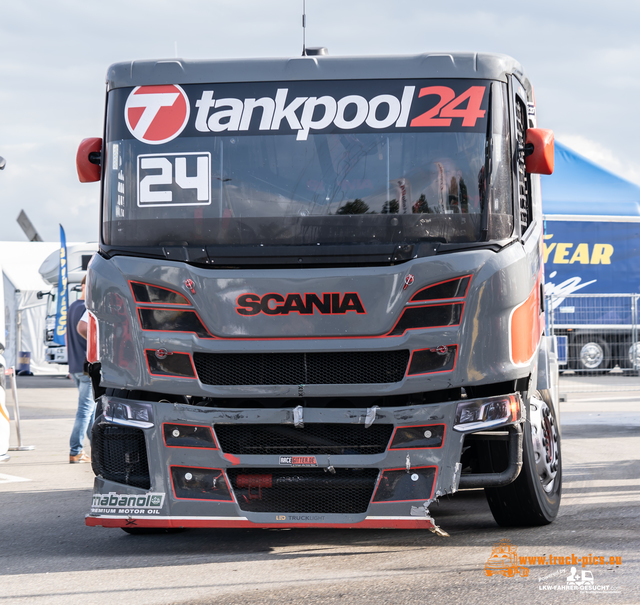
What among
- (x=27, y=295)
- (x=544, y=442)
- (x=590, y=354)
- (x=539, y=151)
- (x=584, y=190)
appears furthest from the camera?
(x=27, y=295)

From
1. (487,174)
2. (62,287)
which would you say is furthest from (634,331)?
(487,174)

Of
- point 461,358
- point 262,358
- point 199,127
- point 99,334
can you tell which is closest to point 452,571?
point 461,358

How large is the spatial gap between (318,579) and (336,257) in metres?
1.74

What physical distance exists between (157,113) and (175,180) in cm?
44

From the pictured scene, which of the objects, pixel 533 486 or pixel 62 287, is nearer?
pixel 533 486

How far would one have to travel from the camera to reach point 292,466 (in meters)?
5.09

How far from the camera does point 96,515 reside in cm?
530

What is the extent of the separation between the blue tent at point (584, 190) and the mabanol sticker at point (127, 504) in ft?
59.2

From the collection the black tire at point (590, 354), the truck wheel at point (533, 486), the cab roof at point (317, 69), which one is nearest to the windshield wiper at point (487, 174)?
the cab roof at point (317, 69)

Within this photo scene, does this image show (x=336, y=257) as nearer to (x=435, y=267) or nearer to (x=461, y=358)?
(x=435, y=267)

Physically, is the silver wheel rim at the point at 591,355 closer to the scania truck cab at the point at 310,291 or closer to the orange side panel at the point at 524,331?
the orange side panel at the point at 524,331

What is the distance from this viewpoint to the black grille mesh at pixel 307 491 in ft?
16.6

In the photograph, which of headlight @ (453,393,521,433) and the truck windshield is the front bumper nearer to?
headlight @ (453,393,521,433)

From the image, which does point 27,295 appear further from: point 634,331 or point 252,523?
point 252,523
